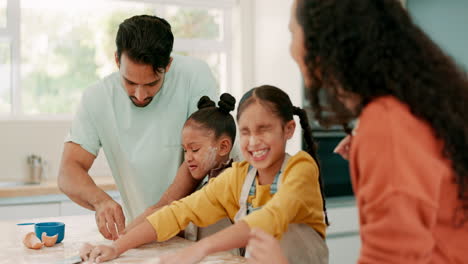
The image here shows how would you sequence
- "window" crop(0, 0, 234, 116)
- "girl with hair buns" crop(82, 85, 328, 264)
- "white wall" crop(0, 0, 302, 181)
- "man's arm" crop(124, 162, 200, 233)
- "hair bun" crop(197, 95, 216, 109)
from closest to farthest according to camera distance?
1. "girl with hair buns" crop(82, 85, 328, 264)
2. "man's arm" crop(124, 162, 200, 233)
3. "hair bun" crop(197, 95, 216, 109)
4. "white wall" crop(0, 0, 302, 181)
5. "window" crop(0, 0, 234, 116)

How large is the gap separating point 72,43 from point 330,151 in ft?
6.48

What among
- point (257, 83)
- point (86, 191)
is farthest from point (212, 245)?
point (257, 83)

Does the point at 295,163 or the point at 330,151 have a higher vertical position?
the point at 295,163

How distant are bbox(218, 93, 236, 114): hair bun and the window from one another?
2.28m

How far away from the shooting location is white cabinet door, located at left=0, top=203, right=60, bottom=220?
2.95 m

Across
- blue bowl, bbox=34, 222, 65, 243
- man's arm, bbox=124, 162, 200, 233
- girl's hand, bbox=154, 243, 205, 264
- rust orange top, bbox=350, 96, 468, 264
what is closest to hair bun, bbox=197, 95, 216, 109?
man's arm, bbox=124, 162, 200, 233

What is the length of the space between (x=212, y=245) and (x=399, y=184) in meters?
0.54

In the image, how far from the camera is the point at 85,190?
5.82ft

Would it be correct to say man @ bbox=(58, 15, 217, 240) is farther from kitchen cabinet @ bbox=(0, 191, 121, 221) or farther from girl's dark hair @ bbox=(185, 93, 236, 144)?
kitchen cabinet @ bbox=(0, 191, 121, 221)

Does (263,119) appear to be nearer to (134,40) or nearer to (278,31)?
(134,40)

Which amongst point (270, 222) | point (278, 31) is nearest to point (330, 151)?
point (278, 31)

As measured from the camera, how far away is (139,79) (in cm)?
165

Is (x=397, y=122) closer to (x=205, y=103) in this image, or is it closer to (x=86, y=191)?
(x=205, y=103)

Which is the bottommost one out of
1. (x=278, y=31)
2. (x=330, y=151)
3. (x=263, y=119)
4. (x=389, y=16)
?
(x=330, y=151)
